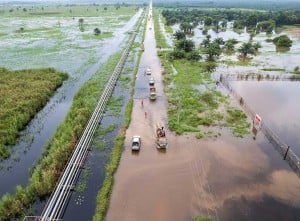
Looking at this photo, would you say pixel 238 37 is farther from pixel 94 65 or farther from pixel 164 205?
pixel 164 205

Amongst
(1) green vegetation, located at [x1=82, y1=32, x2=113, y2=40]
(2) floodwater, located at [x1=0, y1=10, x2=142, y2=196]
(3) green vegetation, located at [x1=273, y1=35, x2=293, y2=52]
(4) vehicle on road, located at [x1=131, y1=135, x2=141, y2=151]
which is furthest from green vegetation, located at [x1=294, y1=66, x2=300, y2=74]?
(1) green vegetation, located at [x1=82, y1=32, x2=113, y2=40]

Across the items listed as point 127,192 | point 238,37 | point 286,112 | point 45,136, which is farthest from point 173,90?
point 238,37

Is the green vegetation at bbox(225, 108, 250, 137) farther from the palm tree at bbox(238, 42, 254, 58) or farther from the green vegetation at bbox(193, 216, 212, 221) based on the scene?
the palm tree at bbox(238, 42, 254, 58)

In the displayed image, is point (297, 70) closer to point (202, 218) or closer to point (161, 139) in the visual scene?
point (161, 139)

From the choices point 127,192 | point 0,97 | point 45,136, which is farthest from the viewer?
point 0,97

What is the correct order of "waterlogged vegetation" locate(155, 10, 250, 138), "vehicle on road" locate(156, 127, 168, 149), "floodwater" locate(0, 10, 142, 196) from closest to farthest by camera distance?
"floodwater" locate(0, 10, 142, 196) < "vehicle on road" locate(156, 127, 168, 149) < "waterlogged vegetation" locate(155, 10, 250, 138)
